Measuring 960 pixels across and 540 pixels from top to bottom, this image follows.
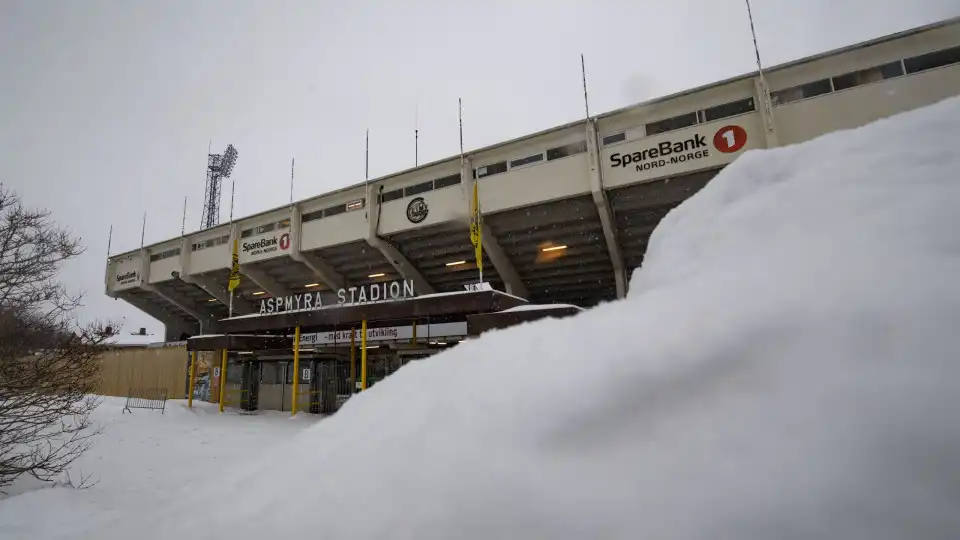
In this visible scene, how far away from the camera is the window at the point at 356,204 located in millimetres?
24734

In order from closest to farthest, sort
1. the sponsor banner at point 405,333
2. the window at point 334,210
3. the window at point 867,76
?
the window at point 867,76
the sponsor banner at point 405,333
the window at point 334,210

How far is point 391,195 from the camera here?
24125 millimetres

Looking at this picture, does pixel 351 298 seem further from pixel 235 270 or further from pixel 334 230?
pixel 235 270

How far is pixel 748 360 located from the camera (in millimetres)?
1762

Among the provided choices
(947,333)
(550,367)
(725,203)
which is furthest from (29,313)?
(947,333)

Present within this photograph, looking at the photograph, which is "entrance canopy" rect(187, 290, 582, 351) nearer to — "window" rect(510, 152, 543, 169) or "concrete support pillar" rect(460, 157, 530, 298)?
"concrete support pillar" rect(460, 157, 530, 298)

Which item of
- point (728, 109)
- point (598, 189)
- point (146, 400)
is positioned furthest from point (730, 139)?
point (146, 400)

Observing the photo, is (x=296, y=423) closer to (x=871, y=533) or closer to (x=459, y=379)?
(x=459, y=379)

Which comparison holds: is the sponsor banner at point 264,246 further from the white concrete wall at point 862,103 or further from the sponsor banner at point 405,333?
the white concrete wall at point 862,103

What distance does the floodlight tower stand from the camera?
5144cm

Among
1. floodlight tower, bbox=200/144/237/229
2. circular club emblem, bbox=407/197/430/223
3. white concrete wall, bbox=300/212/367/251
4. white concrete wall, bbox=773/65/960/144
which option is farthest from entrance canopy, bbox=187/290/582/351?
floodlight tower, bbox=200/144/237/229

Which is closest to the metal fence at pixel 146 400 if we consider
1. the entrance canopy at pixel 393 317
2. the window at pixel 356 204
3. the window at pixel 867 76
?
the entrance canopy at pixel 393 317

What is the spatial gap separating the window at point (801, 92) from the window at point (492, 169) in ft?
35.1

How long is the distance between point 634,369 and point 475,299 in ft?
37.7
